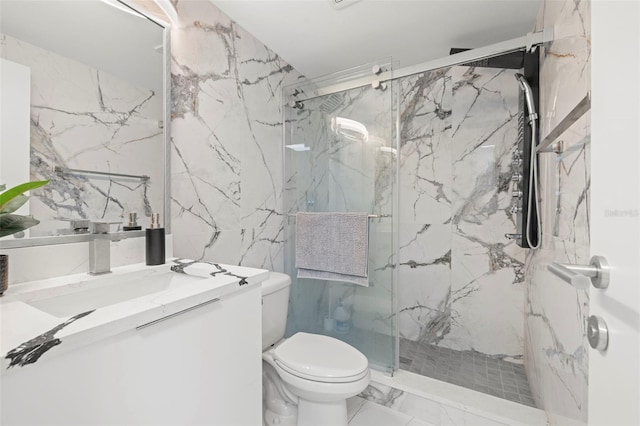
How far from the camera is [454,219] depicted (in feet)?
7.21

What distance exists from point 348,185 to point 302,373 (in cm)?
110

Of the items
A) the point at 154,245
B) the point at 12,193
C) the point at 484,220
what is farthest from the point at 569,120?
the point at 12,193

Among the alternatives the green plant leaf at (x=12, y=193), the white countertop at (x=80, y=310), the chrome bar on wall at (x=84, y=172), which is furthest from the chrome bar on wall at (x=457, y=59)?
the green plant leaf at (x=12, y=193)

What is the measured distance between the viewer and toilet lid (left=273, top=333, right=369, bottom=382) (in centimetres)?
129

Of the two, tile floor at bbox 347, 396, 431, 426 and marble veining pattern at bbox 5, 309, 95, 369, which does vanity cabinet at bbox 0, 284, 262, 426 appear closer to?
marble veining pattern at bbox 5, 309, 95, 369

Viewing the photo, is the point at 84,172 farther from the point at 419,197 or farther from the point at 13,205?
the point at 419,197

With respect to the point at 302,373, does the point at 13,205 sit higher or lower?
higher

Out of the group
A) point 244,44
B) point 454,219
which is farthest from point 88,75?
point 454,219

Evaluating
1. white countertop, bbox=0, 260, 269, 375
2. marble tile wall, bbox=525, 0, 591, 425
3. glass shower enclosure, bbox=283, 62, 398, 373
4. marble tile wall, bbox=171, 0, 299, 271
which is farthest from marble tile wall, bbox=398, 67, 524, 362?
white countertop, bbox=0, 260, 269, 375

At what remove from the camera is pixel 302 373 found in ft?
4.32

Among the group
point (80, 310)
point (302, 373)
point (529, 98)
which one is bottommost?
point (302, 373)

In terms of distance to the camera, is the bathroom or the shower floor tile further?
the shower floor tile

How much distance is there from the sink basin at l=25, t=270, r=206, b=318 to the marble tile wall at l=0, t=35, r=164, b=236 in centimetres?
24

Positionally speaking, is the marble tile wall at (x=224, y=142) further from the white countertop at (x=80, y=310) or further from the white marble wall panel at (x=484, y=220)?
the white marble wall panel at (x=484, y=220)
